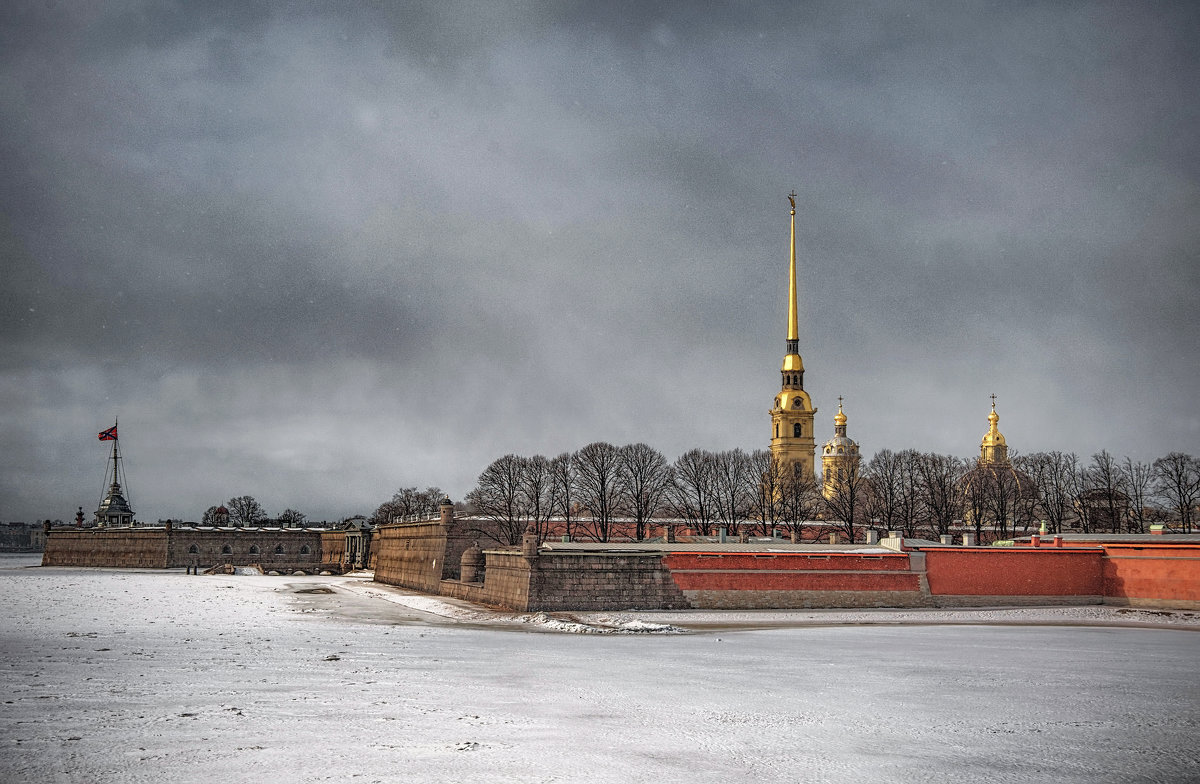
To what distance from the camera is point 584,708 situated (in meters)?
16.0

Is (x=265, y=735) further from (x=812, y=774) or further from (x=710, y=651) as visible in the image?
(x=710, y=651)

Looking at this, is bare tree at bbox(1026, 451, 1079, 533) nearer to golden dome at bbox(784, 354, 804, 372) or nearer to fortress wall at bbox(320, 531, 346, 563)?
golden dome at bbox(784, 354, 804, 372)

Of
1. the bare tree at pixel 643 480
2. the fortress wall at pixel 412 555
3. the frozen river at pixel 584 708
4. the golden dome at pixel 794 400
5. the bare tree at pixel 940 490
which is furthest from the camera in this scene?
the golden dome at pixel 794 400

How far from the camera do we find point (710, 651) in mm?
25906

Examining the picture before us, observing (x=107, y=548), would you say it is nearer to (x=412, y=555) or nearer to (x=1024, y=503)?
(x=412, y=555)

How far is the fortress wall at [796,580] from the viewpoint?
4216cm

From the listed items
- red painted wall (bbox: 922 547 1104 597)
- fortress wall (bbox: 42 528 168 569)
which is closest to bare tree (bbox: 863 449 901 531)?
red painted wall (bbox: 922 547 1104 597)

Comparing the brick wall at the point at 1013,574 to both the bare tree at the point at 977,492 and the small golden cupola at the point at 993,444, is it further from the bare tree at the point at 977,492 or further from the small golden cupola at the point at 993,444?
the small golden cupola at the point at 993,444

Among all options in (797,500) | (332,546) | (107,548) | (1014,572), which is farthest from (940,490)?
(107,548)

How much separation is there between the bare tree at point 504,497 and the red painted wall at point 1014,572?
36898mm

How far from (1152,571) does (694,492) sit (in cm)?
4130

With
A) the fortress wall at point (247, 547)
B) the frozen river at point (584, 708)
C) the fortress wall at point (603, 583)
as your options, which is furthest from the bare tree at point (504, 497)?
the frozen river at point (584, 708)

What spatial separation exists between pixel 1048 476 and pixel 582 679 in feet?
239

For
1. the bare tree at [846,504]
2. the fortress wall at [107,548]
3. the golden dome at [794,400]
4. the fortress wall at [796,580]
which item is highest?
the golden dome at [794,400]
